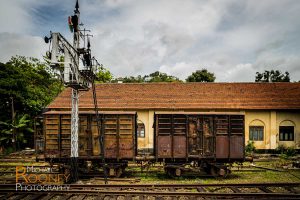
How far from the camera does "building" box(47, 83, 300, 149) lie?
21.6 m

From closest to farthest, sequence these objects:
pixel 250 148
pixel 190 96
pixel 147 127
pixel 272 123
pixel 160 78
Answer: pixel 250 148
pixel 272 123
pixel 147 127
pixel 190 96
pixel 160 78

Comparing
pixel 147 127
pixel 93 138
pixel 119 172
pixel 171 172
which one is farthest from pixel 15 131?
pixel 171 172

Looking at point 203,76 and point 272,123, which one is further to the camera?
point 203,76

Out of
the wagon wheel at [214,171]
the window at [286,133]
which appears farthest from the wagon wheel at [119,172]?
the window at [286,133]

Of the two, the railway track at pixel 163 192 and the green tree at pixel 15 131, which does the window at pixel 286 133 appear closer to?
the railway track at pixel 163 192

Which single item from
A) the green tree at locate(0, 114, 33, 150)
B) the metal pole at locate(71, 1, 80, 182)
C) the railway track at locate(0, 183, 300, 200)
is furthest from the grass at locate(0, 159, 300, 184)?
the green tree at locate(0, 114, 33, 150)

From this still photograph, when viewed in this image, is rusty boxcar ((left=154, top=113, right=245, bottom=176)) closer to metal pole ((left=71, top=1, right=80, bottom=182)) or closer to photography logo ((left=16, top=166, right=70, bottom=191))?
metal pole ((left=71, top=1, right=80, bottom=182))

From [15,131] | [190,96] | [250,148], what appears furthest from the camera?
[190,96]

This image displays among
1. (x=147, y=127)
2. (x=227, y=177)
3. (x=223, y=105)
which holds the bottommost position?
(x=227, y=177)

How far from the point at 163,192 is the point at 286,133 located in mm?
17495

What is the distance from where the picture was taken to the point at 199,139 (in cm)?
1205

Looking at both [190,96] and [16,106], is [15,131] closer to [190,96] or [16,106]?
[16,106]

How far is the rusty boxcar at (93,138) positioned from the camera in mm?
11898

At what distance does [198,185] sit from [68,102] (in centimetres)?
1671
